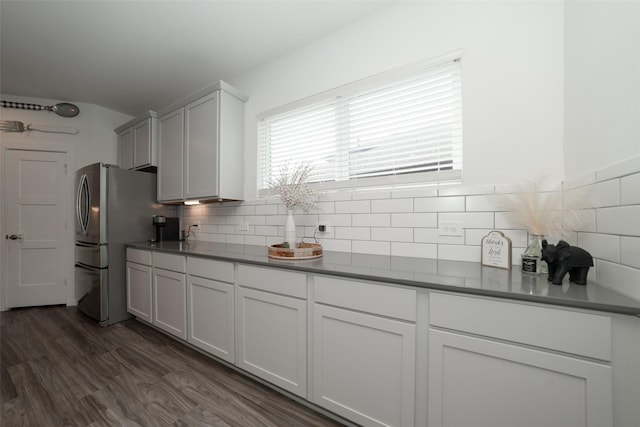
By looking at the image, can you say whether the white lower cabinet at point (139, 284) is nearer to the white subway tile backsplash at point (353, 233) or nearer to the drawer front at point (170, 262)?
the drawer front at point (170, 262)

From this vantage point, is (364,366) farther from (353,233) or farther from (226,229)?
(226,229)

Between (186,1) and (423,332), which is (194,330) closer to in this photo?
(423,332)

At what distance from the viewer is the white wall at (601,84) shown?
36.2 inches

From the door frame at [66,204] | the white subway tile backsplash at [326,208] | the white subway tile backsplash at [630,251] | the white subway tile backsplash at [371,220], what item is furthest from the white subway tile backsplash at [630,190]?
the door frame at [66,204]

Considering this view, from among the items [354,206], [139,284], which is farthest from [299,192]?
[139,284]

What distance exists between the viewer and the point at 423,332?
1.10m

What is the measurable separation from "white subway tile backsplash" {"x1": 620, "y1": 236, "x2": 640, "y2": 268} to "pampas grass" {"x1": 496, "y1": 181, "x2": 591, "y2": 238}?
0.78 ft

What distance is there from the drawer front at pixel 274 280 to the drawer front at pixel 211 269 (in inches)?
4.6

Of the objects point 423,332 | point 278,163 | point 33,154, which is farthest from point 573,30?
point 33,154

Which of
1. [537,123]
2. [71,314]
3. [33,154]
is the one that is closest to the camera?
[537,123]

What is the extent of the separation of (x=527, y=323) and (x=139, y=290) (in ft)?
10.3

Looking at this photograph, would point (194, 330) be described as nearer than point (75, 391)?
No

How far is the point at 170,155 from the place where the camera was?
2.83 meters

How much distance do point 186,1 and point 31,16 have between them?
124 centimetres
